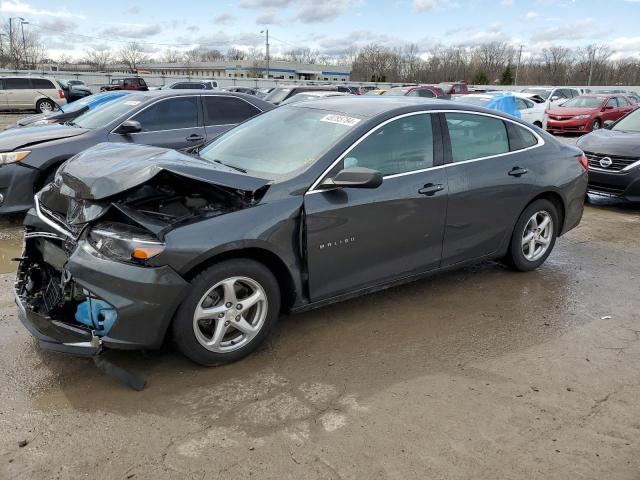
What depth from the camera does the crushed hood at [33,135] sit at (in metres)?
6.24

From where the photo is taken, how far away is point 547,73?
293 ft

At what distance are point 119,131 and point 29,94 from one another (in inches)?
878

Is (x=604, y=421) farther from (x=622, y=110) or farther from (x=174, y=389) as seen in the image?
(x=622, y=110)

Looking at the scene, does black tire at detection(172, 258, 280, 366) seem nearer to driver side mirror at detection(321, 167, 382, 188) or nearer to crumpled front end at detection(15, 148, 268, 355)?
crumpled front end at detection(15, 148, 268, 355)

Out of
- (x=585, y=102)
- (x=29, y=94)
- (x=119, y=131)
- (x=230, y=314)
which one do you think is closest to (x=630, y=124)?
(x=119, y=131)

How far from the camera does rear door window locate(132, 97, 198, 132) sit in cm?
717

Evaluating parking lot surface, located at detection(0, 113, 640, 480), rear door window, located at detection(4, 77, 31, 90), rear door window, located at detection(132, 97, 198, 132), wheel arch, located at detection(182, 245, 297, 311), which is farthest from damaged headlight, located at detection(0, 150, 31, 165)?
rear door window, located at detection(4, 77, 31, 90)

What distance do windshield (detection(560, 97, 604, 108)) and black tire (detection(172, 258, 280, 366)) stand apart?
19737 mm

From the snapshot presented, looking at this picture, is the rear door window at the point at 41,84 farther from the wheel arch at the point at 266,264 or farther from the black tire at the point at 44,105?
the wheel arch at the point at 266,264

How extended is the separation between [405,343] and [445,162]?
1.48m

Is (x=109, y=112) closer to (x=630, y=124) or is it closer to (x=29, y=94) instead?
(x=630, y=124)

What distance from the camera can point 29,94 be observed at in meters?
25.3

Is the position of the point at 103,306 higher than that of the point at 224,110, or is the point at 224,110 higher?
the point at 224,110

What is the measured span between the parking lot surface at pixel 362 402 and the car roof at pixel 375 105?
155cm
